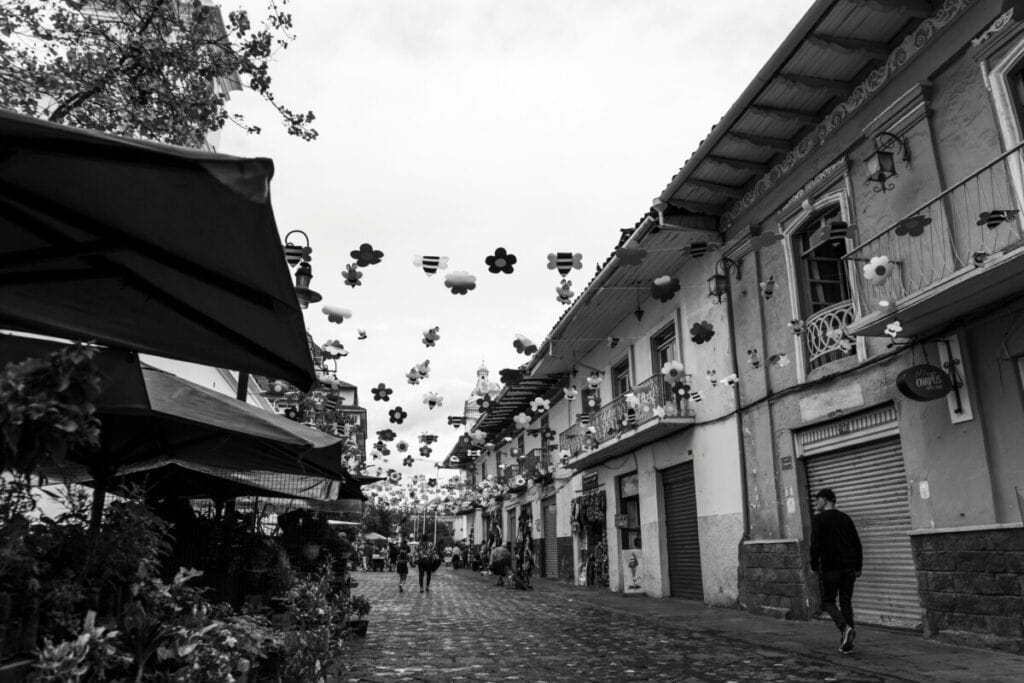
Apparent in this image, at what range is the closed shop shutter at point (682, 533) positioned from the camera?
15.2 meters

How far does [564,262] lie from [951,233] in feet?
14.5

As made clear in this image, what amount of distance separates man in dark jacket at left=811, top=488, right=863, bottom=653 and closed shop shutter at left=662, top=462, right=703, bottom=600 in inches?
284

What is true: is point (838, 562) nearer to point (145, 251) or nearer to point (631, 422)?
point (145, 251)

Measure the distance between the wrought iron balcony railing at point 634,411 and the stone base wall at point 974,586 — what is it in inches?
266

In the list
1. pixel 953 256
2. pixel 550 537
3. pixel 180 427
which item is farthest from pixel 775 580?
pixel 550 537

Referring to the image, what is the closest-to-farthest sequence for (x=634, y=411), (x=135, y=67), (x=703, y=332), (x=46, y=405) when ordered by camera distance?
(x=46, y=405)
(x=135, y=67)
(x=703, y=332)
(x=634, y=411)

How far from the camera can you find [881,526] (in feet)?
32.9

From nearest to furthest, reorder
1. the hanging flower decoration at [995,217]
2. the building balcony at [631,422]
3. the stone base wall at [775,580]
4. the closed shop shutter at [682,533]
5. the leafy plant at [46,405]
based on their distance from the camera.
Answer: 1. the leafy plant at [46,405]
2. the hanging flower decoration at [995,217]
3. the stone base wall at [775,580]
4. the closed shop shutter at [682,533]
5. the building balcony at [631,422]

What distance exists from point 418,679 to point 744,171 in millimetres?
9929

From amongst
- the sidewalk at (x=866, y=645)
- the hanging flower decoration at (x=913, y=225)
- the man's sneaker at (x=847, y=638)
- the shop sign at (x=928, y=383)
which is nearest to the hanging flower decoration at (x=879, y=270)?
the hanging flower decoration at (x=913, y=225)

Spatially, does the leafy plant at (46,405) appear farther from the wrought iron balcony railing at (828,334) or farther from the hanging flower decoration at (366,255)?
the wrought iron balcony railing at (828,334)

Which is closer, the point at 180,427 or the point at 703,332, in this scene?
the point at 180,427

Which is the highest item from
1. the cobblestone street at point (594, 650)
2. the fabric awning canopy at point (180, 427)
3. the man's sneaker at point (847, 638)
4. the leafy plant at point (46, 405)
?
the fabric awning canopy at point (180, 427)

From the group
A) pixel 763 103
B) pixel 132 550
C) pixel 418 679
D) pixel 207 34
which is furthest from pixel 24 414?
pixel 763 103
